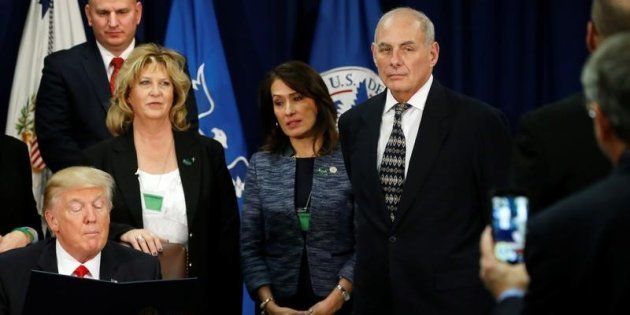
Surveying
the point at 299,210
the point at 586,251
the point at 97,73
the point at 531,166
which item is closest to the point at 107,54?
the point at 97,73

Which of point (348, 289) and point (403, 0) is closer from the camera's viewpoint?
point (348, 289)

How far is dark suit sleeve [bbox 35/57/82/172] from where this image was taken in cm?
526

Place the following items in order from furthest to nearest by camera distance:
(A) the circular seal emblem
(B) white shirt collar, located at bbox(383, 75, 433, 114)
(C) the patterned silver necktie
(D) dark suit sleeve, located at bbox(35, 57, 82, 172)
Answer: (A) the circular seal emblem, (D) dark suit sleeve, located at bbox(35, 57, 82, 172), (B) white shirt collar, located at bbox(383, 75, 433, 114), (C) the patterned silver necktie

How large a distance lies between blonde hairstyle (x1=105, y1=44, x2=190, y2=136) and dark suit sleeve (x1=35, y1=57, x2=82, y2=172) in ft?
0.88

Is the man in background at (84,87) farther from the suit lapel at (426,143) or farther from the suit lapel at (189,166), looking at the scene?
the suit lapel at (426,143)

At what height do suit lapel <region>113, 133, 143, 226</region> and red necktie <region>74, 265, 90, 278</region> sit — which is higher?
suit lapel <region>113, 133, 143, 226</region>

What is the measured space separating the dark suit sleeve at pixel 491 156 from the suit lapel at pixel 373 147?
1.22 feet

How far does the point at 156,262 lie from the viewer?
4312 mm

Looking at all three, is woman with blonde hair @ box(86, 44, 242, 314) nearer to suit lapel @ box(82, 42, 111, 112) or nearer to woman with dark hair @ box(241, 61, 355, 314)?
woman with dark hair @ box(241, 61, 355, 314)

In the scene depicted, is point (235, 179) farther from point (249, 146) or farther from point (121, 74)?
point (121, 74)

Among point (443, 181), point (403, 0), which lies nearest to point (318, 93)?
point (443, 181)

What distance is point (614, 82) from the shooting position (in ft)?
6.81

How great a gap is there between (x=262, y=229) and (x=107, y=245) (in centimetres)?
92

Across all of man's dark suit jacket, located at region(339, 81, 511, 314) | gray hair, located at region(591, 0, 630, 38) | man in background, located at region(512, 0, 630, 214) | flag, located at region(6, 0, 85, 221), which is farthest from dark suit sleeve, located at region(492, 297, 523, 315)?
flag, located at region(6, 0, 85, 221)
